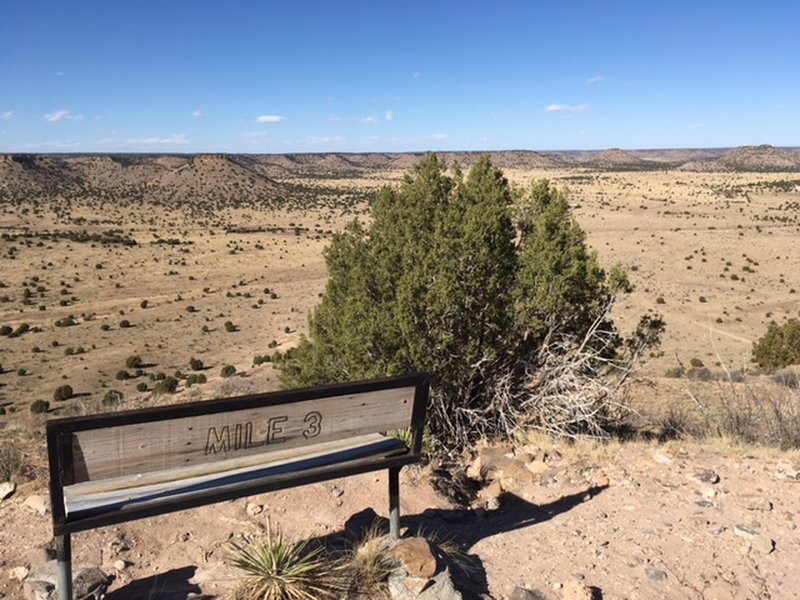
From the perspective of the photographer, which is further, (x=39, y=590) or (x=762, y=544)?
(x=762, y=544)

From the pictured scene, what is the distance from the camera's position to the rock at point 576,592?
4.35 metres

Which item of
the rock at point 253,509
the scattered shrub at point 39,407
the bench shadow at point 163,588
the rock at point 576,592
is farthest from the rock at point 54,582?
the scattered shrub at point 39,407

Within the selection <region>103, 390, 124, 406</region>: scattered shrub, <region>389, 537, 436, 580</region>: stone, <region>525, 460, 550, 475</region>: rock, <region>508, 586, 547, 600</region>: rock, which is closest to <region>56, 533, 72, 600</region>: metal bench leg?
<region>389, 537, 436, 580</region>: stone

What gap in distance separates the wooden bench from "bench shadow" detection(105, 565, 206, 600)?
2.08 feet

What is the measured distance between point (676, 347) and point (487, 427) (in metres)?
20.9

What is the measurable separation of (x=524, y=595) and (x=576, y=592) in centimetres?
36

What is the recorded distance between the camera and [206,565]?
181 inches

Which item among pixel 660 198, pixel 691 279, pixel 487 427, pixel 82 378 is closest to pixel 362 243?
pixel 487 427

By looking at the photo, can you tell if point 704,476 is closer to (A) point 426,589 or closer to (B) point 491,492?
(B) point 491,492

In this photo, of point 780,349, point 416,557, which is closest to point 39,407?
point 416,557

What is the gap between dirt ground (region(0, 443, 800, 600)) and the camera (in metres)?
4.59

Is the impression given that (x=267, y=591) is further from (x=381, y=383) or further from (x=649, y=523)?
(x=649, y=523)

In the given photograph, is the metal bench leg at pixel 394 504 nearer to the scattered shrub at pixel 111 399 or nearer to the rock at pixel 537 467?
the rock at pixel 537 467

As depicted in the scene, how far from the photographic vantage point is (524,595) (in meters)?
4.36
